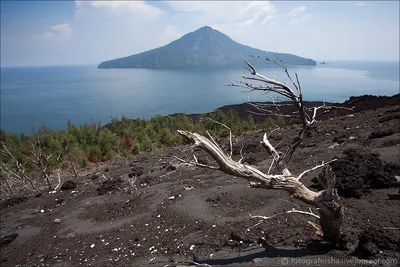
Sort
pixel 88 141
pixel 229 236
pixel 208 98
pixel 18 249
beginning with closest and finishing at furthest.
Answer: pixel 229 236 < pixel 18 249 < pixel 88 141 < pixel 208 98

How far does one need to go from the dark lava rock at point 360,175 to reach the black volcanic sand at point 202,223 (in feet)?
0.07

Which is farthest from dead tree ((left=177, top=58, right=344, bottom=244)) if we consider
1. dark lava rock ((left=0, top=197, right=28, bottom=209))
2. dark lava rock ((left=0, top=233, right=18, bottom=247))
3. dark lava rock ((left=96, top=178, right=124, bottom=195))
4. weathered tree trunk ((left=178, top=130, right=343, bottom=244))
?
dark lava rock ((left=0, top=197, right=28, bottom=209))

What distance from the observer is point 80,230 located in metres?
6.01

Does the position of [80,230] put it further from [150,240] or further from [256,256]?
[256,256]

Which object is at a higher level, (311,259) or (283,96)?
(283,96)

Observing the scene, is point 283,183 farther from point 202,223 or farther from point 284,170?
point 202,223

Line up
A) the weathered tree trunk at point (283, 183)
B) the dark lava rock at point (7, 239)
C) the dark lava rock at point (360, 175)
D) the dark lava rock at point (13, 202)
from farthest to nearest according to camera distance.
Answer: the dark lava rock at point (13, 202) < the dark lava rock at point (7, 239) < the dark lava rock at point (360, 175) < the weathered tree trunk at point (283, 183)

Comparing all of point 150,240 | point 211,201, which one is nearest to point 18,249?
point 150,240

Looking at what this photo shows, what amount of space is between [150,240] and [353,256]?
131 inches

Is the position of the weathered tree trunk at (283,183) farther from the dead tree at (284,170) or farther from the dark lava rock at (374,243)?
the dark lava rock at (374,243)

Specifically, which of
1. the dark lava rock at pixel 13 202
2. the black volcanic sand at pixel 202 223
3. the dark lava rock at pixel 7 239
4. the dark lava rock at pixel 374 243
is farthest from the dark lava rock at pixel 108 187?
the dark lava rock at pixel 374 243

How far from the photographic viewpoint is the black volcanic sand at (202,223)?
359cm

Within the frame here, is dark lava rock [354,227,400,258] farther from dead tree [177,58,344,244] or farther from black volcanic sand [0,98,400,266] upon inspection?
dead tree [177,58,344,244]

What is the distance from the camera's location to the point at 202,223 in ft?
16.5
